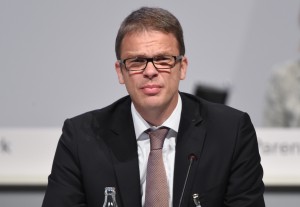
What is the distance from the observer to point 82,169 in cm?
226

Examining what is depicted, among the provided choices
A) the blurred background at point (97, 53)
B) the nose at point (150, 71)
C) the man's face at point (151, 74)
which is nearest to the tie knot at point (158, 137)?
A: the man's face at point (151, 74)

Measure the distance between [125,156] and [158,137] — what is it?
13cm

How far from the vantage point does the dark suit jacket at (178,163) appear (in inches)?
86.8

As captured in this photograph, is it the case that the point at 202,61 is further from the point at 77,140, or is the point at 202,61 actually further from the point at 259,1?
the point at 77,140

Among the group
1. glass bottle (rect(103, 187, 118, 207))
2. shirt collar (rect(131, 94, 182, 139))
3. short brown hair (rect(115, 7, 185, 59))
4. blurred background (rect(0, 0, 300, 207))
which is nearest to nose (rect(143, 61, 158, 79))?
short brown hair (rect(115, 7, 185, 59))

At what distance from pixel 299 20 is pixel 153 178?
1414mm

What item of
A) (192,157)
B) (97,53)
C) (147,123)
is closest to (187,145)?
(192,157)

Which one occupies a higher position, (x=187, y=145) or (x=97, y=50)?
(x=97, y=50)

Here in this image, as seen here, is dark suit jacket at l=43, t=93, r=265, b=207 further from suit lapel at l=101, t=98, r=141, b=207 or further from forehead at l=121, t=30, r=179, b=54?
forehead at l=121, t=30, r=179, b=54

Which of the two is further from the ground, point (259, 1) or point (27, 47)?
point (259, 1)

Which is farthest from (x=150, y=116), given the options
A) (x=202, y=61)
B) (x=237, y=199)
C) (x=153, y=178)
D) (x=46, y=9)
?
(x=46, y=9)

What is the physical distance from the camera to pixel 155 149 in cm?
224

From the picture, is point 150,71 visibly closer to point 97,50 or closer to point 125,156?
point 125,156

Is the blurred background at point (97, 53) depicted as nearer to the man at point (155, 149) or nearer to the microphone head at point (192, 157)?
the man at point (155, 149)
